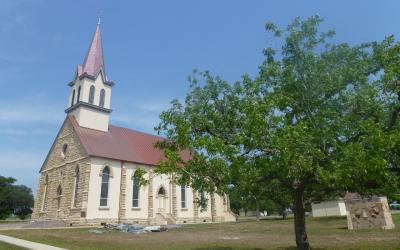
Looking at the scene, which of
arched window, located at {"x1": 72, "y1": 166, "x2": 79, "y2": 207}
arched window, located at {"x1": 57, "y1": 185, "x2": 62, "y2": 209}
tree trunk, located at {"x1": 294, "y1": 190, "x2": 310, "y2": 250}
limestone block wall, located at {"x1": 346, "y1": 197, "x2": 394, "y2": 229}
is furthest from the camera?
arched window, located at {"x1": 57, "y1": 185, "x2": 62, "y2": 209}

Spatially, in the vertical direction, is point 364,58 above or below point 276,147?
above

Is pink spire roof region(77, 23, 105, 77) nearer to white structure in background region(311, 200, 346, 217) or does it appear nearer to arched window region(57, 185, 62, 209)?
arched window region(57, 185, 62, 209)

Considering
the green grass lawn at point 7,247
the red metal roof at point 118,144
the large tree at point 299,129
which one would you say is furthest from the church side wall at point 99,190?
the large tree at point 299,129

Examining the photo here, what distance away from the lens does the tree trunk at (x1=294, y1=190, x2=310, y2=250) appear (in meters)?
12.7

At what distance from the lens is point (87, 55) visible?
152ft

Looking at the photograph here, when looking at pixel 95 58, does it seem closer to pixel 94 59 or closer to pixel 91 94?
pixel 94 59

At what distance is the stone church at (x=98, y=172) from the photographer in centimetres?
3694

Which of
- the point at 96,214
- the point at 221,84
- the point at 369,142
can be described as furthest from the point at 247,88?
the point at 96,214

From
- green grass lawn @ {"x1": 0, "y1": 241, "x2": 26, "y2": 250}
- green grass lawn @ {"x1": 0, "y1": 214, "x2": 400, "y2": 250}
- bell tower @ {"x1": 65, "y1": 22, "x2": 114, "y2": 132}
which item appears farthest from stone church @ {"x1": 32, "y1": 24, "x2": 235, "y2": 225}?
green grass lawn @ {"x1": 0, "y1": 241, "x2": 26, "y2": 250}

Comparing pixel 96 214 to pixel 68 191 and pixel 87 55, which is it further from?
pixel 87 55

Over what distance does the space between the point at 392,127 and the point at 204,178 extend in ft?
22.8

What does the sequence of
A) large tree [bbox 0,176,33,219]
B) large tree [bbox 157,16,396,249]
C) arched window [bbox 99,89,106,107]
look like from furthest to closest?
large tree [bbox 0,176,33,219]
arched window [bbox 99,89,106,107]
large tree [bbox 157,16,396,249]

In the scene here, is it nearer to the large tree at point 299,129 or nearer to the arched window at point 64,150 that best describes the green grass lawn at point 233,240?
the large tree at point 299,129

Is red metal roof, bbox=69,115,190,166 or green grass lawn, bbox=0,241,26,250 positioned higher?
red metal roof, bbox=69,115,190,166
